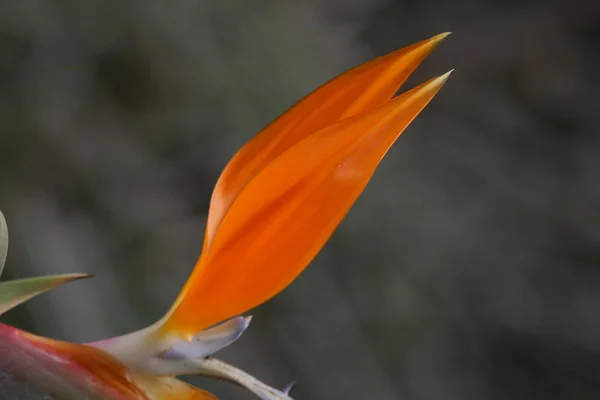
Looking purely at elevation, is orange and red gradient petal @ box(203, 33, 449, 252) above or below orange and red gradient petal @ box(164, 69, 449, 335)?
above

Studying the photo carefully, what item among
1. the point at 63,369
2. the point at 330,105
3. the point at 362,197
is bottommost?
the point at 63,369

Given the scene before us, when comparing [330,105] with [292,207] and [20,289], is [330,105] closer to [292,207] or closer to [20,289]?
[292,207]

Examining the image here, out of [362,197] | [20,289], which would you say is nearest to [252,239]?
[20,289]

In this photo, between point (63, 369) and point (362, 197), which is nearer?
point (63, 369)

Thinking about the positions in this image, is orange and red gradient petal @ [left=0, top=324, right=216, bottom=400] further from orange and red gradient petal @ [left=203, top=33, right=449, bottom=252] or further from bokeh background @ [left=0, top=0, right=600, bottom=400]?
bokeh background @ [left=0, top=0, right=600, bottom=400]

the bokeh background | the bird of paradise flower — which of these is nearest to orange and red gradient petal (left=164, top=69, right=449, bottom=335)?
the bird of paradise flower

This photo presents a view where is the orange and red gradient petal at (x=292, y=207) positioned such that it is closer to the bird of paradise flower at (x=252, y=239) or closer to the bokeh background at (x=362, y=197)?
the bird of paradise flower at (x=252, y=239)

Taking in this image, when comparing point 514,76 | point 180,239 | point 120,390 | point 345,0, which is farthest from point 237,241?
point 514,76

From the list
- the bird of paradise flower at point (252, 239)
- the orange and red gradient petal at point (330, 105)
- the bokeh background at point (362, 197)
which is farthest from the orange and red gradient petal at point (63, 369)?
the bokeh background at point (362, 197)
